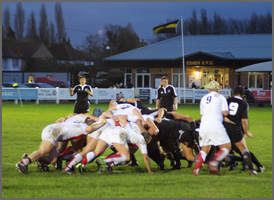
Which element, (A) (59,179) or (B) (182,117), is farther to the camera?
(B) (182,117)

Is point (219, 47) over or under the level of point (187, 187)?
over

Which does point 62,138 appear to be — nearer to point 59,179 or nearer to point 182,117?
point 59,179

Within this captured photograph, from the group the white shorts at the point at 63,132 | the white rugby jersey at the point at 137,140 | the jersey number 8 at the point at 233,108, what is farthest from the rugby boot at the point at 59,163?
the jersey number 8 at the point at 233,108

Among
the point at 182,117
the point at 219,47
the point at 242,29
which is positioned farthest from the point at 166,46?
the point at 182,117

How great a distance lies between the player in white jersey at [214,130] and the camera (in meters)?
10.0

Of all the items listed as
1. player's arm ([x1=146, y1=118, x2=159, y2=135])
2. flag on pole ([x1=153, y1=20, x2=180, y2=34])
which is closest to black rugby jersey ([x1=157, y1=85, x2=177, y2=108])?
player's arm ([x1=146, y1=118, x2=159, y2=135])

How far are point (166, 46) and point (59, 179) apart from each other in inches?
2176

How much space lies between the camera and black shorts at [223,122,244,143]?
10.2 meters

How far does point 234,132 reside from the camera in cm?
1024

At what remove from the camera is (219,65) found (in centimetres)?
5762

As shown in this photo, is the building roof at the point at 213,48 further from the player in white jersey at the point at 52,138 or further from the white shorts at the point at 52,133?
the white shorts at the point at 52,133

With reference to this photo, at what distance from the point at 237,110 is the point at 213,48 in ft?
172

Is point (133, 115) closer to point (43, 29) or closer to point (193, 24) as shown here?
point (193, 24)

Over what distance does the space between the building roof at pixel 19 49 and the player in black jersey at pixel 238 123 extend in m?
84.9
